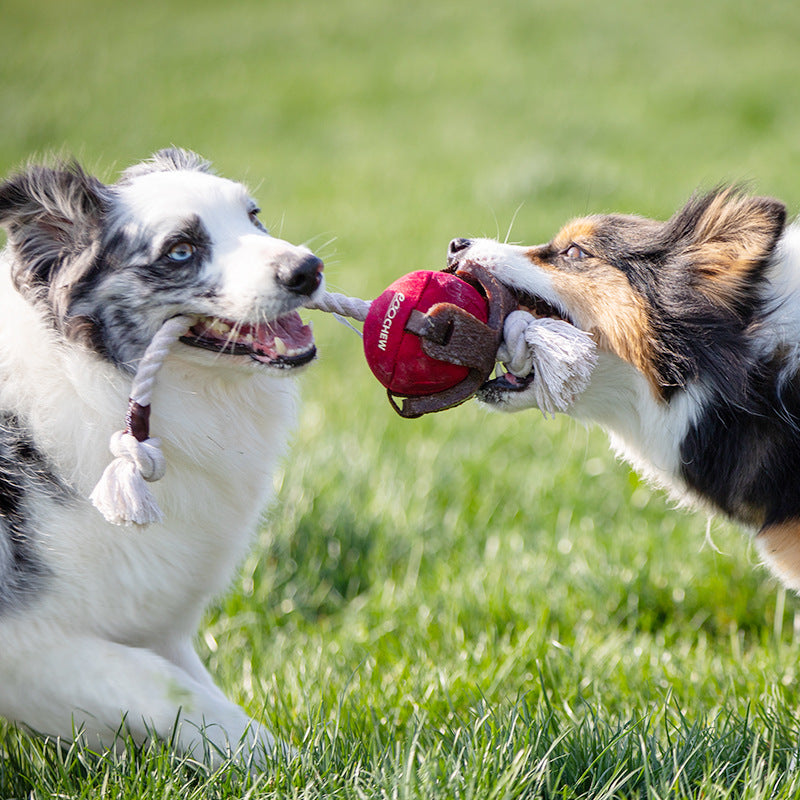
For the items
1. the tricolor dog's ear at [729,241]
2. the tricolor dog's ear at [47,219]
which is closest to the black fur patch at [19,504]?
the tricolor dog's ear at [47,219]

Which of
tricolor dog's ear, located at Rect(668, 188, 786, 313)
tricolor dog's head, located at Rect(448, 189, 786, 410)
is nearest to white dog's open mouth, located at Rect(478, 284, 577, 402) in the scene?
tricolor dog's head, located at Rect(448, 189, 786, 410)

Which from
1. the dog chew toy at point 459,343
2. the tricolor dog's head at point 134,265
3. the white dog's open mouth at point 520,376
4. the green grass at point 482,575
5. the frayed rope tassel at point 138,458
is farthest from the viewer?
the white dog's open mouth at point 520,376

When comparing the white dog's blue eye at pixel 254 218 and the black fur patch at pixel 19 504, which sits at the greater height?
the white dog's blue eye at pixel 254 218

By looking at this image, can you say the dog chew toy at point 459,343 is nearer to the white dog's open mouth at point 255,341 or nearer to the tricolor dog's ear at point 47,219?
the white dog's open mouth at point 255,341

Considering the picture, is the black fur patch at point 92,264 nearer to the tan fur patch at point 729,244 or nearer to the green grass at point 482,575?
the green grass at point 482,575

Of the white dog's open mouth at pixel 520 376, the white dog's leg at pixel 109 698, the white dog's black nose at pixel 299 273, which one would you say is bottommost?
the white dog's leg at pixel 109 698

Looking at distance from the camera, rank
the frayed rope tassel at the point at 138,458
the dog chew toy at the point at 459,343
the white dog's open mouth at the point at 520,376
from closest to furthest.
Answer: the frayed rope tassel at the point at 138,458 < the dog chew toy at the point at 459,343 < the white dog's open mouth at the point at 520,376

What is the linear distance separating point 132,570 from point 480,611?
1.54 metres

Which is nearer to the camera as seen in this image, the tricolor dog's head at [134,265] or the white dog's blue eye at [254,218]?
the tricolor dog's head at [134,265]

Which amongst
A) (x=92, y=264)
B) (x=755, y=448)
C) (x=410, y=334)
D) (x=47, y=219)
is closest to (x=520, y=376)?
(x=410, y=334)

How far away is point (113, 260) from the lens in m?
2.75

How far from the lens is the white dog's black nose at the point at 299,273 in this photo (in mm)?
2621

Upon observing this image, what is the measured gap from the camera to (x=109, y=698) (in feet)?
8.57

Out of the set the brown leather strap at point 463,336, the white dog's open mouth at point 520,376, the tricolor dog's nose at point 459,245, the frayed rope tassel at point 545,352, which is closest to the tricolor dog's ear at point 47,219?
the frayed rope tassel at point 545,352
